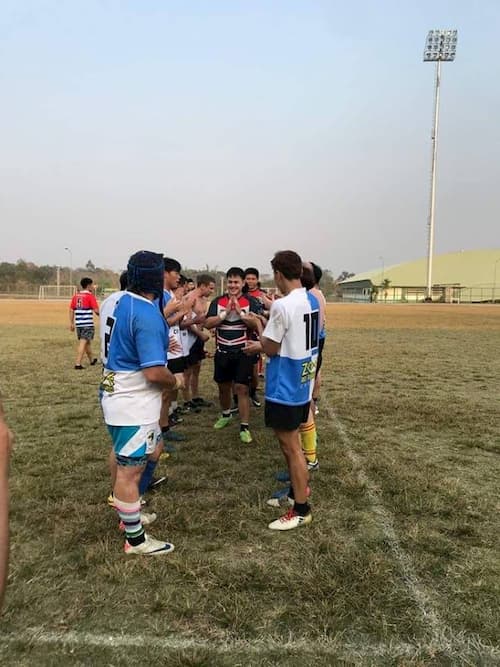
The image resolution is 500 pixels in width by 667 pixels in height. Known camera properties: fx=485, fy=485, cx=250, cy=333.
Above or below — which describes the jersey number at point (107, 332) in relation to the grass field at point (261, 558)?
above

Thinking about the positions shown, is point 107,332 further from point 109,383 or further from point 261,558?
point 261,558

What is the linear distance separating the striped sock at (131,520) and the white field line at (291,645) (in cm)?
77

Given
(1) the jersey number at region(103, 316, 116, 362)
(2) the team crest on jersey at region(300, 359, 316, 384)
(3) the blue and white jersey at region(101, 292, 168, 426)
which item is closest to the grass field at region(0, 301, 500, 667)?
(3) the blue and white jersey at region(101, 292, 168, 426)

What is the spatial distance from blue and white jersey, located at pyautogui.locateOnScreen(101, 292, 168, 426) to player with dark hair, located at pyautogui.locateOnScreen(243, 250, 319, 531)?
912mm

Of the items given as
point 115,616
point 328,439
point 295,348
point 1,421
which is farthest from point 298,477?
point 1,421

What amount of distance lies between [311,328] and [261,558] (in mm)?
1706

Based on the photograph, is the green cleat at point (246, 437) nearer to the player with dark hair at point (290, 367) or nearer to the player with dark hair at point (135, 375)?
the player with dark hair at point (290, 367)

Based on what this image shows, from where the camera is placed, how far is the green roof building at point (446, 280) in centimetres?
8569

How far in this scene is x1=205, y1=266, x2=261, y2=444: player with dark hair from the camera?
6.08 meters

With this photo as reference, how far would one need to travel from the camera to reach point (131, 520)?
328 cm

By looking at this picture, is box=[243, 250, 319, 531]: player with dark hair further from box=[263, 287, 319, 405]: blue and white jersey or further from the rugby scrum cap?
the rugby scrum cap

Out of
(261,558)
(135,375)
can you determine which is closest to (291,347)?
(135,375)

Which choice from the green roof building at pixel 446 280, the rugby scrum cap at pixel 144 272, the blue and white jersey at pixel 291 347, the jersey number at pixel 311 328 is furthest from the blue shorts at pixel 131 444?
the green roof building at pixel 446 280

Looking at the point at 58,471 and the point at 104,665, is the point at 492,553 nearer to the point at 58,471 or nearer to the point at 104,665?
the point at 104,665
